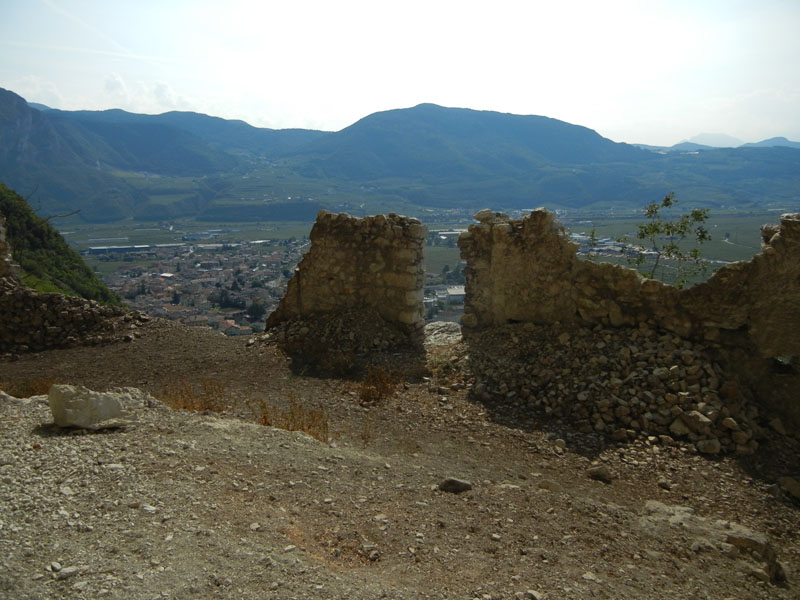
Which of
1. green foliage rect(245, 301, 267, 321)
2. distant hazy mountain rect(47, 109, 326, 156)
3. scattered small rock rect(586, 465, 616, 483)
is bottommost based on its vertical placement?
green foliage rect(245, 301, 267, 321)

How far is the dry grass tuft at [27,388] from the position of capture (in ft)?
29.2

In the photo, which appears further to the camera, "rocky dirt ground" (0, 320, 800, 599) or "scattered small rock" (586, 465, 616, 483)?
"scattered small rock" (586, 465, 616, 483)

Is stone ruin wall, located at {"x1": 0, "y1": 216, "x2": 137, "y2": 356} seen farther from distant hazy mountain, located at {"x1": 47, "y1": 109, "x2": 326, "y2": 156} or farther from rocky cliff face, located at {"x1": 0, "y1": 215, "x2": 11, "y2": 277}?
distant hazy mountain, located at {"x1": 47, "y1": 109, "x2": 326, "y2": 156}

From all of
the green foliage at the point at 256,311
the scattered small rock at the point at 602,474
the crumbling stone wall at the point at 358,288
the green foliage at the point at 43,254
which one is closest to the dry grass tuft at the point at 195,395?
the crumbling stone wall at the point at 358,288

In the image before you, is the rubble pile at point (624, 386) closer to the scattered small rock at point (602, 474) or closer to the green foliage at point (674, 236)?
the scattered small rock at point (602, 474)

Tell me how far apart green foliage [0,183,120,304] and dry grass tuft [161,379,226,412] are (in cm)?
968

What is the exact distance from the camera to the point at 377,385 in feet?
31.5

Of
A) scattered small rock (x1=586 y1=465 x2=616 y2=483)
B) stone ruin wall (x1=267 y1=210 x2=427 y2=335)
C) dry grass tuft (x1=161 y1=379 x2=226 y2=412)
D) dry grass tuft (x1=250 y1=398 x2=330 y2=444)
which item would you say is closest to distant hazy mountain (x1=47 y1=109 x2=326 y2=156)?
stone ruin wall (x1=267 y1=210 x2=427 y2=335)

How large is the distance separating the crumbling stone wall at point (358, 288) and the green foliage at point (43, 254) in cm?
959

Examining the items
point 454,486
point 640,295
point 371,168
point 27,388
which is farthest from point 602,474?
point 371,168

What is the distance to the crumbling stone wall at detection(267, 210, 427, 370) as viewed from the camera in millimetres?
11523

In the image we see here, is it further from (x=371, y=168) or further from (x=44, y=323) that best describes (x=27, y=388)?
(x=371, y=168)

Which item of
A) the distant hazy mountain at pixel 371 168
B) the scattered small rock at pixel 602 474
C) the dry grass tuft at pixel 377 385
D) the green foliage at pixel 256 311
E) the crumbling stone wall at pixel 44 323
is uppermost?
the distant hazy mountain at pixel 371 168

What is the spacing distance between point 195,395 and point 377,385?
306 cm
